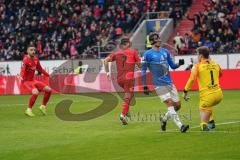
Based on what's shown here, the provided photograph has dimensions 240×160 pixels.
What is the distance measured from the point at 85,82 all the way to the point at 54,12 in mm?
11145

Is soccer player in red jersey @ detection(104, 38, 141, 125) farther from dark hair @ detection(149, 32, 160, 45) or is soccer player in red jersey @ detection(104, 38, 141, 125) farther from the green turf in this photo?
dark hair @ detection(149, 32, 160, 45)

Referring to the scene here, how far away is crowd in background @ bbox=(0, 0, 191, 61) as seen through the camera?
43.9 meters

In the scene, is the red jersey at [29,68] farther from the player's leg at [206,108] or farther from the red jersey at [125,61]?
the player's leg at [206,108]

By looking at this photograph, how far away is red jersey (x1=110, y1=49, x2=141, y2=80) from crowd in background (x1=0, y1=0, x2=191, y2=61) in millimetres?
22390

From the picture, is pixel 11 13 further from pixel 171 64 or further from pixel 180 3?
pixel 171 64

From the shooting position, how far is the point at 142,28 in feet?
145

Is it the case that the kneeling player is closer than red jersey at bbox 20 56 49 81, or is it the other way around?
the kneeling player

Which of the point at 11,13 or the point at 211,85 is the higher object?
the point at 11,13

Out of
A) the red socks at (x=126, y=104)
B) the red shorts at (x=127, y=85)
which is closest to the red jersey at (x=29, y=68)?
the red shorts at (x=127, y=85)

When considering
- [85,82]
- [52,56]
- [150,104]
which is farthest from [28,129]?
[52,56]

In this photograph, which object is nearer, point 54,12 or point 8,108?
point 8,108

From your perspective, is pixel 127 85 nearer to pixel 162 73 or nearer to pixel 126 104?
pixel 126 104

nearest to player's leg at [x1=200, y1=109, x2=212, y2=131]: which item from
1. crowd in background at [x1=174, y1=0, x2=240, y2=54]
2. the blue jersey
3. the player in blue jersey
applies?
the player in blue jersey

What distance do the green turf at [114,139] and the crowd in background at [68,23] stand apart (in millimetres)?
21211
